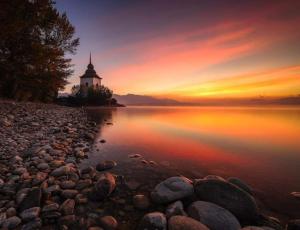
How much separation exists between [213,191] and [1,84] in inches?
1013

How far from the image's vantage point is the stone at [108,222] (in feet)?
9.50

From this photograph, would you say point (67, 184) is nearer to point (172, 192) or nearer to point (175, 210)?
point (172, 192)

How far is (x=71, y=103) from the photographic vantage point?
59.4 m

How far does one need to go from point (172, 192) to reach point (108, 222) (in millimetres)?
1321

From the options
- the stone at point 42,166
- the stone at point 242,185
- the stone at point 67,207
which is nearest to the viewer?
the stone at point 67,207

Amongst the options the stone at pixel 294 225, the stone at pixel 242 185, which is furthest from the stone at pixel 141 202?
the stone at pixel 294 225

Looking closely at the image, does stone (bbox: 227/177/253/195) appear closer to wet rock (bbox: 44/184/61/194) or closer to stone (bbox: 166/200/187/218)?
stone (bbox: 166/200/187/218)

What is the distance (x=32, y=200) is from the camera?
3.25m

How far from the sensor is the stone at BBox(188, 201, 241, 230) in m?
2.82

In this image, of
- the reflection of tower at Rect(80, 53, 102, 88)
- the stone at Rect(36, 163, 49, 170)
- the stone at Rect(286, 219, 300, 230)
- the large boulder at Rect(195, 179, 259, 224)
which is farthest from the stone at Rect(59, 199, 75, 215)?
the reflection of tower at Rect(80, 53, 102, 88)

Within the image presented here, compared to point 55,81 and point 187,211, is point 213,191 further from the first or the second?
point 55,81

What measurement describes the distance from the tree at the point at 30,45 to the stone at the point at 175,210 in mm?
17706

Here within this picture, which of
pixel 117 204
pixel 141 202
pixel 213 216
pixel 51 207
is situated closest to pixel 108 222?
pixel 117 204

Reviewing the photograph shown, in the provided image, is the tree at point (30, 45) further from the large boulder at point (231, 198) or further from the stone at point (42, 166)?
the large boulder at point (231, 198)
